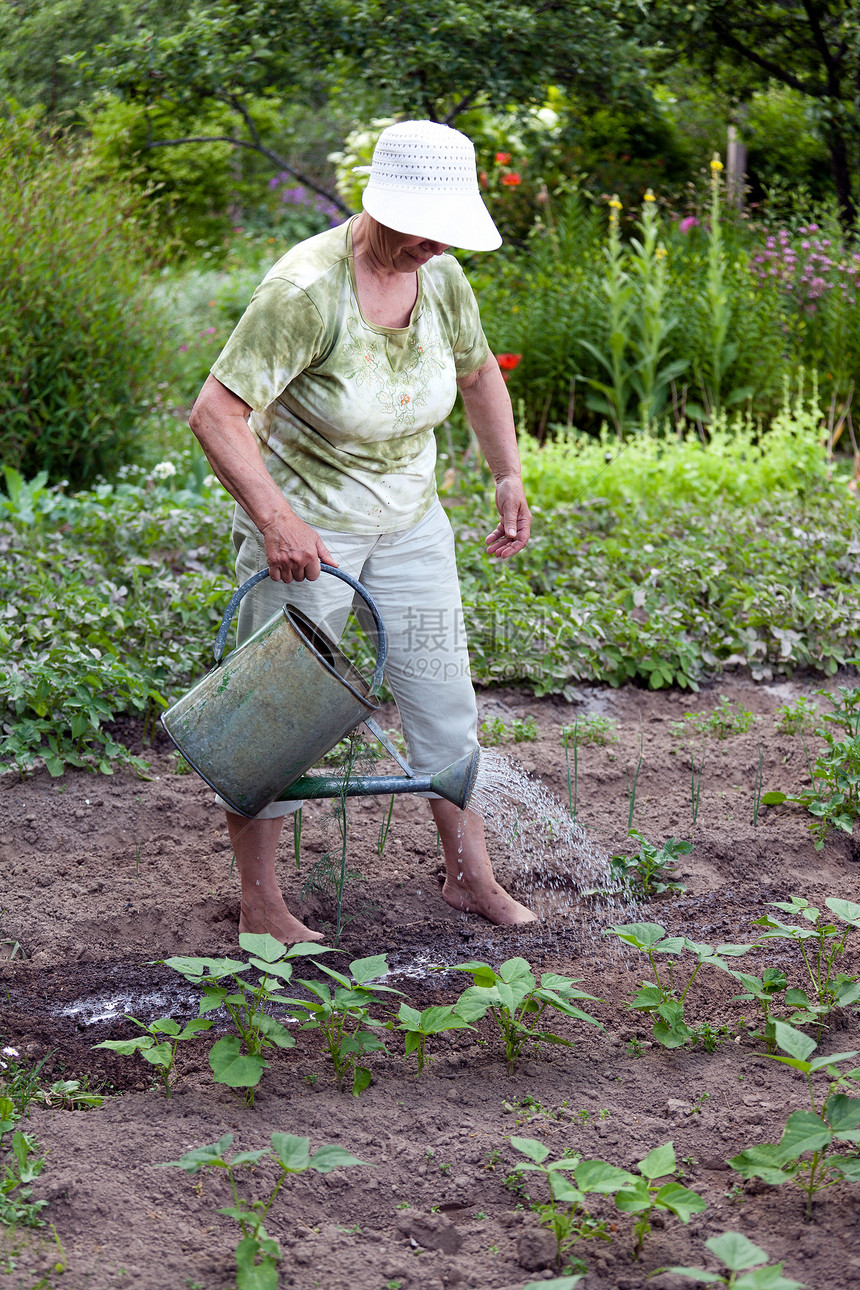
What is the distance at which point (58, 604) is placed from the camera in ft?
12.5

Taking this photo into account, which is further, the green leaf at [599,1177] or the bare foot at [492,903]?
the bare foot at [492,903]

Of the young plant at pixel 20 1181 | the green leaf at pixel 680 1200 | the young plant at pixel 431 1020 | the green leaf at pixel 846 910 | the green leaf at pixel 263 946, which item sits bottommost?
the young plant at pixel 20 1181

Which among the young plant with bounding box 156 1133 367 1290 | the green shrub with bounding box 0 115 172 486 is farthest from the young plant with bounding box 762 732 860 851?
the green shrub with bounding box 0 115 172 486

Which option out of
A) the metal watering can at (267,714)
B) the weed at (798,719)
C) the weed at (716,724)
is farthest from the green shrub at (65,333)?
the metal watering can at (267,714)

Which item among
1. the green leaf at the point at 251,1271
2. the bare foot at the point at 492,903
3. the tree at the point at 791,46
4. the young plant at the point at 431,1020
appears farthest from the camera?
the tree at the point at 791,46

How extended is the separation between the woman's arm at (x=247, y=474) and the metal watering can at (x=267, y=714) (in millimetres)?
90

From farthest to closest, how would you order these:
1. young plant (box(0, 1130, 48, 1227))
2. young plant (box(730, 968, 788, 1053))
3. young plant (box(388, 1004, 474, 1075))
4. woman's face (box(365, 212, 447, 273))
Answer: woman's face (box(365, 212, 447, 273)), young plant (box(730, 968, 788, 1053)), young plant (box(388, 1004, 474, 1075)), young plant (box(0, 1130, 48, 1227))

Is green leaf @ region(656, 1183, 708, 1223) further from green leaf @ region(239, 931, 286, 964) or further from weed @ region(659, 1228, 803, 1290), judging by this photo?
green leaf @ region(239, 931, 286, 964)

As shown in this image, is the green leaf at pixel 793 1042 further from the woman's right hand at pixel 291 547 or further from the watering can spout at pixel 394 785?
the woman's right hand at pixel 291 547

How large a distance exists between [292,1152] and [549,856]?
1.53 m

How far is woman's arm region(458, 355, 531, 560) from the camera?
280 cm

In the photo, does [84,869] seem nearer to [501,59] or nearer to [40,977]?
[40,977]

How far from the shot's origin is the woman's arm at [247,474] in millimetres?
2213

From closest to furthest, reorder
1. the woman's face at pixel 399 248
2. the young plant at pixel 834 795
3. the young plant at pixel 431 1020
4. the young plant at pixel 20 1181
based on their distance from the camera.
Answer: the young plant at pixel 20 1181 → the young plant at pixel 431 1020 → the woman's face at pixel 399 248 → the young plant at pixel 834 795
